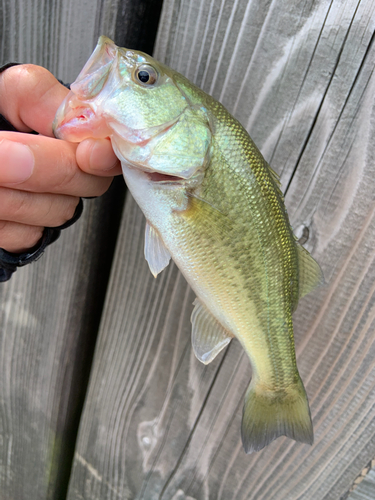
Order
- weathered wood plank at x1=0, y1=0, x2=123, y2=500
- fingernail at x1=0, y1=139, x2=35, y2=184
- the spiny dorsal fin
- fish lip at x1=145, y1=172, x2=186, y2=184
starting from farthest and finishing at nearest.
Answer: weathered wood plank at x1=0, y1=0, x2=123, y2=500, the spiny dorsal fin, fish lip at x1=145, y1=172, x2=186, y2=184, fingernail at x1=0, y1=139, x2=35, y2=184

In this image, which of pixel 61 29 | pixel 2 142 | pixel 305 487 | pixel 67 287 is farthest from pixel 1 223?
pixel 305 487

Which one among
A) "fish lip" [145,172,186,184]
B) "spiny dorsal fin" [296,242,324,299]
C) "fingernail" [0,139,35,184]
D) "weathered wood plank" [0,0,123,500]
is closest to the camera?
"fingernail" [0,139,35,184]

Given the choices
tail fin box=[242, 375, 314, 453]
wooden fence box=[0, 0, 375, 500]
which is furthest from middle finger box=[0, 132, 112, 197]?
tail fin box=[242, 375, 314, 453]

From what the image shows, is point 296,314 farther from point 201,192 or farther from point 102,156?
point 102,156

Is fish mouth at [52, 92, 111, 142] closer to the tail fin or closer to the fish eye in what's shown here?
the fish eye

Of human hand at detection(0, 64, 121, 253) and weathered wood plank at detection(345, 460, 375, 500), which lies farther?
weathered wood plank at detection(345, 460, 375, 500)

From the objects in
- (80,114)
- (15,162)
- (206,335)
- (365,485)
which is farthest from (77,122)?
(365,485)
